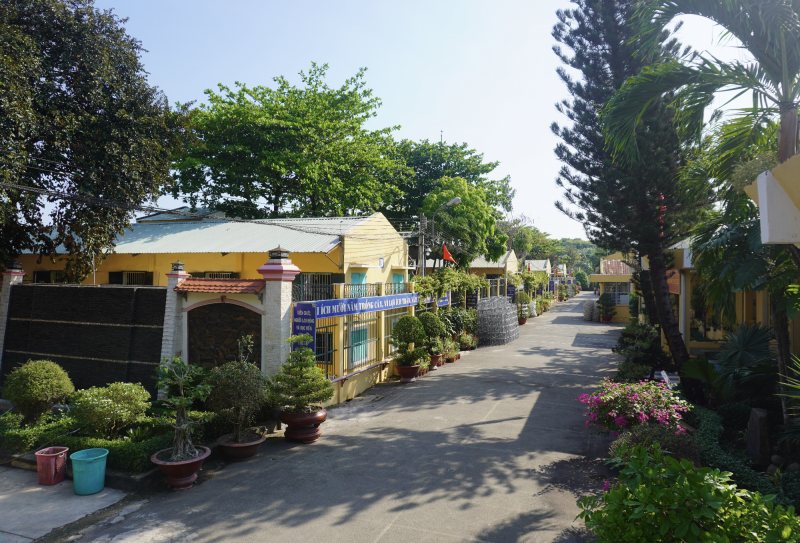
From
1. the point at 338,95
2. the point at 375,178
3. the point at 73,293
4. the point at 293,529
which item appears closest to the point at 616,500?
the point at 293,529

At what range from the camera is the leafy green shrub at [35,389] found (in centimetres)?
753

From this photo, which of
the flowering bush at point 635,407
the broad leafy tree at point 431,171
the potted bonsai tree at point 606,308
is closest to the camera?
the flowering bush at point 635,407

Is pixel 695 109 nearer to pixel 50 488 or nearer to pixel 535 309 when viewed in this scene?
pixel 50 488

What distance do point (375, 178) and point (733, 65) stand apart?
18450mm

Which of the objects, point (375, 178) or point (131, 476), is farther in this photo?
point (375, 178)

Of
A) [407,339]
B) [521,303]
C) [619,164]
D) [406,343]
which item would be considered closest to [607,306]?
[521,303]

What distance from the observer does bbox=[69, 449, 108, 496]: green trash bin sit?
5.97 m

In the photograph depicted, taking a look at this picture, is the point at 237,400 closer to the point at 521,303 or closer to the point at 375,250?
the point at 375,250

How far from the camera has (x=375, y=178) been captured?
23500 mm

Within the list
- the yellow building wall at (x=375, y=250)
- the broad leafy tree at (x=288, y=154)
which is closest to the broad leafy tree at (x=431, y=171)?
the broad leafy tree at (x=288, y=154)

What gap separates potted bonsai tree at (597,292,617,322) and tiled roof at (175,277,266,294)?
28065 mm

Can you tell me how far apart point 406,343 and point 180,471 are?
7.65 m

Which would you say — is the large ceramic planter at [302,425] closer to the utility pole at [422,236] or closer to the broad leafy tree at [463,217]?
the utility pole at [422,236]

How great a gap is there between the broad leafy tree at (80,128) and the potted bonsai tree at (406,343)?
8.03 m
